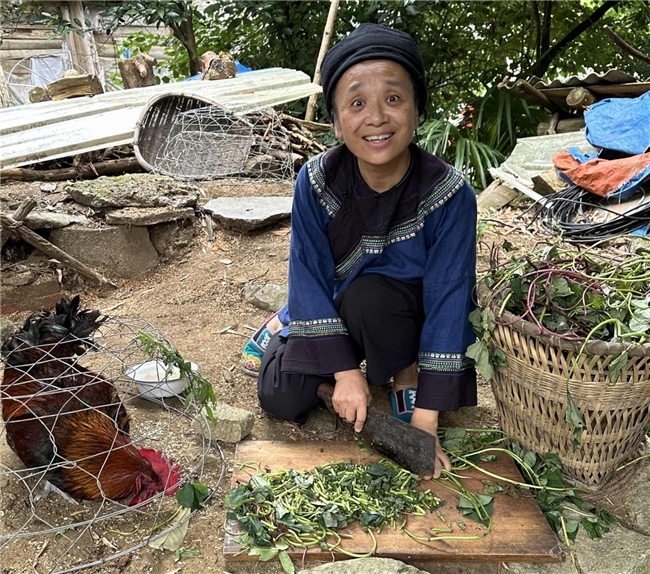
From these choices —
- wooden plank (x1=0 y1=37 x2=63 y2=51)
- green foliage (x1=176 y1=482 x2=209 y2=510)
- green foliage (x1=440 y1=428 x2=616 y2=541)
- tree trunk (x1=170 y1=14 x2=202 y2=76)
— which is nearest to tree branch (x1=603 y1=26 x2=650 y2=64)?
green foliage (x1=440 y1=428 x2=616 y2=541)

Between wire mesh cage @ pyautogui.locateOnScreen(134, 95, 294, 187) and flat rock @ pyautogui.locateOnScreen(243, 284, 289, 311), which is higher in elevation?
wire mesh cage @ pyautogui.locateOnScreen(134, 95, 294, 187)

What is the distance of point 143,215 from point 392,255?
236cm

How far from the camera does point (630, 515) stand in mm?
1772

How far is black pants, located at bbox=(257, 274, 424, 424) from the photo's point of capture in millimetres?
1964

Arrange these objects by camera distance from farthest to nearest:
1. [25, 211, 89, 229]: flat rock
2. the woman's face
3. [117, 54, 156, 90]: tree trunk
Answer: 1. [117, 54, 156, 90]: tree trunk
2. [25, 211, 89, 229]: flat rock
3. the woman's face

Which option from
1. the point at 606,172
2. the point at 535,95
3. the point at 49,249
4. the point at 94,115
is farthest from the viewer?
the point at 535,95

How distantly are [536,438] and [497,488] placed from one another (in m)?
0.20

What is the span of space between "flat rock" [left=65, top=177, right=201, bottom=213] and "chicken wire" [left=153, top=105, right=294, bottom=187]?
90 cm

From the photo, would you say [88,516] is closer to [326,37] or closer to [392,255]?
[392,255]

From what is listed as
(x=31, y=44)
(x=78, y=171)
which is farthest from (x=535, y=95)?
(x=31, y=44)

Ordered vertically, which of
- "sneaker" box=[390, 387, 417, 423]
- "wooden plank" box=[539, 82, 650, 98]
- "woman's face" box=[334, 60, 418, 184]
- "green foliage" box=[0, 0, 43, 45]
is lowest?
"sneaker" box=[390, 387, 417, 423]

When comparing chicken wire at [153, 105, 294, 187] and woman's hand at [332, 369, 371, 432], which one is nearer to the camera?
woman's hand at [332, 369, 371, 432]

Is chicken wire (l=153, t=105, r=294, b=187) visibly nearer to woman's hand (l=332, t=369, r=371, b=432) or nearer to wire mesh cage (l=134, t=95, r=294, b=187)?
wire mesh cage (l=134, t=95, r=294, b=187)

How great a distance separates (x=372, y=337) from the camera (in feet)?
6.51
